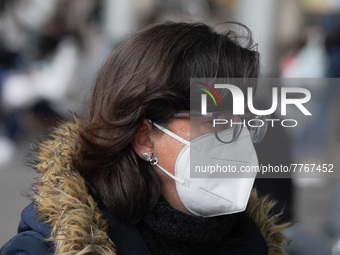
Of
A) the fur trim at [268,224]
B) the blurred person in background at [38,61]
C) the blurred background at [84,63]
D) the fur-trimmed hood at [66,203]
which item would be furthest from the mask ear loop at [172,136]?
the blurred person in background at [38,61]

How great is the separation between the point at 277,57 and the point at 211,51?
17.8 ft

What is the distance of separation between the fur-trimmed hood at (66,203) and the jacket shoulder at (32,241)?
0.03 metres

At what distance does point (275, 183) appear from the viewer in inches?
138

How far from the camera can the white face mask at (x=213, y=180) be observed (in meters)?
2.29

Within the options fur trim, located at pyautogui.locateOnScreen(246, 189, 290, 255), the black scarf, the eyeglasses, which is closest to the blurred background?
fur trim, located at pyautogui.locateOnScreen(246, 189, 290, 255)

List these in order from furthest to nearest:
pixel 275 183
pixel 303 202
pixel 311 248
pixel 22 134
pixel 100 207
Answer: pixel 22 134
pixel 303 202
pixel 275 183
pixel 311 248
pixel 100 207

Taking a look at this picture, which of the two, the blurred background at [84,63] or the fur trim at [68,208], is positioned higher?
the fur trim at [68,208]

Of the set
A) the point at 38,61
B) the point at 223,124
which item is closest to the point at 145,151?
the point at 223,124

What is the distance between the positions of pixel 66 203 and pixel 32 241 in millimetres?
156

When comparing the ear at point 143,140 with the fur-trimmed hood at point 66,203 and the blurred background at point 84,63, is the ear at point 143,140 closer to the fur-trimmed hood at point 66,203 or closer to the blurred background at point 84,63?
the fur-trimmed hood at point 66,203

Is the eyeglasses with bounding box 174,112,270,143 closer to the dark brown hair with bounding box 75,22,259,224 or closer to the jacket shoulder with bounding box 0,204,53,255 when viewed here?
the dark brown hair with bounding box 75,22,259,224

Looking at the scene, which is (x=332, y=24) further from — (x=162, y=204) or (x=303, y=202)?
(x=162, y=204)

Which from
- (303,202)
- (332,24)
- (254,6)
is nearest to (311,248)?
(303,202)

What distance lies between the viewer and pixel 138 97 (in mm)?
2201
